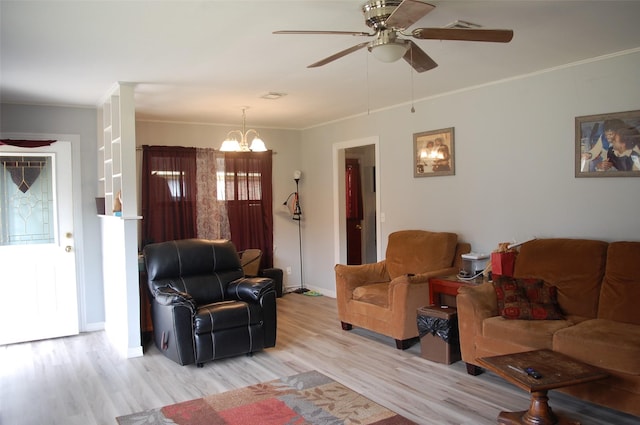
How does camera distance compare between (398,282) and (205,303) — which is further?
(205,303)

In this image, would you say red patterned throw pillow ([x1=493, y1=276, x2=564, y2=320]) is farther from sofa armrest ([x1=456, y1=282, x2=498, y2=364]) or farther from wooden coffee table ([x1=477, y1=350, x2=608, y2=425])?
wooden coffee table ([x1=477, y1=350, x2=608, y2=425])

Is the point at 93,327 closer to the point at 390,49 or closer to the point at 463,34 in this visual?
the point at 390,49

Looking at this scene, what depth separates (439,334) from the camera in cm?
406

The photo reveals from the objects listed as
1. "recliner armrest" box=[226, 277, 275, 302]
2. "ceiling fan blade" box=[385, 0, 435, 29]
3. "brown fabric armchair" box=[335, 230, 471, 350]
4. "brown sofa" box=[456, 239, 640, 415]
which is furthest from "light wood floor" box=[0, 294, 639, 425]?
"ceiling fan blade" box=[385, 0, 435, 29]

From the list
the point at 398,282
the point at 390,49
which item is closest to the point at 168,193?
the point at 398,282

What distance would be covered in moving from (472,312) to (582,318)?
0.78 metres

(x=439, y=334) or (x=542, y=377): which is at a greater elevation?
(x=542, y=377)

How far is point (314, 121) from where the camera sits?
670cm

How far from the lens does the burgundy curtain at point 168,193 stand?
6086 millimetres

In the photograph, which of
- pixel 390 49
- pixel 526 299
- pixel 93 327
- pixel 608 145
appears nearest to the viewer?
pixel 390 49

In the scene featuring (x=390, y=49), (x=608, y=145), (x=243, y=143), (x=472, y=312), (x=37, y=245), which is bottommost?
(x=472, y=312)

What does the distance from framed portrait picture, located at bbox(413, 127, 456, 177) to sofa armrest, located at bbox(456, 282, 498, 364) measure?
161 cm

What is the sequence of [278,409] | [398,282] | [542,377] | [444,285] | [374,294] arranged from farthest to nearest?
1. [374,294]
2. [398,282]
3. [444,285]
4. [278,409]
5. [542,377]

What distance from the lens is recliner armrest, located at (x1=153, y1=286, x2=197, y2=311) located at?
4.07m
